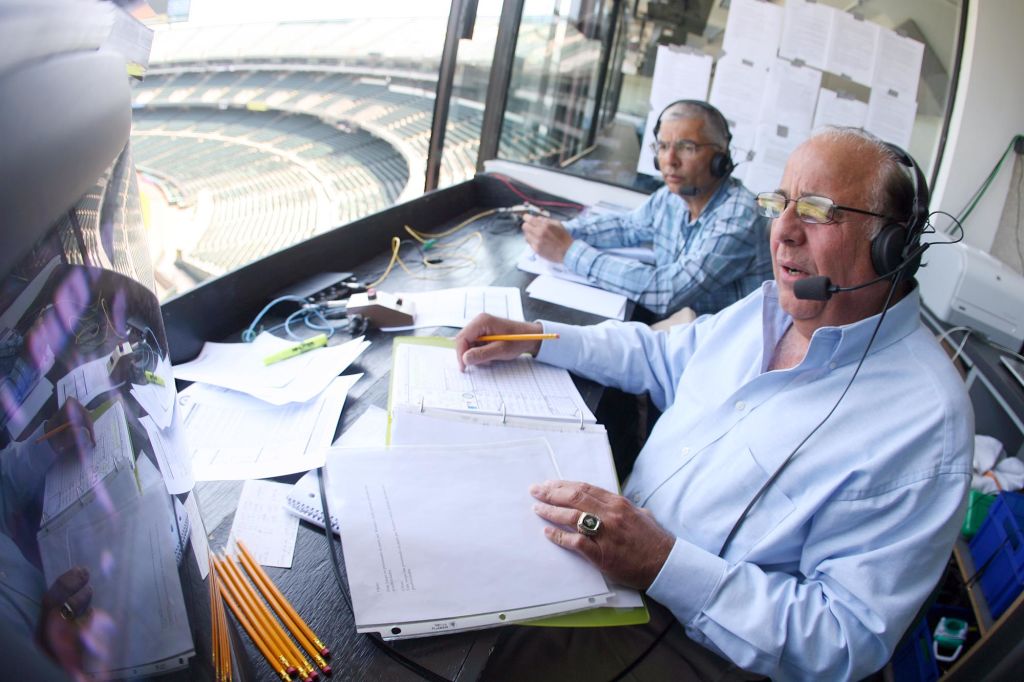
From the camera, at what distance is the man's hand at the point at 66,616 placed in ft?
1.00

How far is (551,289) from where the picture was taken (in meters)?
1.69

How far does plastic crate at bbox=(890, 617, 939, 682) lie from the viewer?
1.37 metres

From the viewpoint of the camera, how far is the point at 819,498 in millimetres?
806

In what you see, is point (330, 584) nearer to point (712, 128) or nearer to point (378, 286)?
point (378, 286)

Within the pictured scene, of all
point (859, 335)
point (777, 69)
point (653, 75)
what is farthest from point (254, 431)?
point (777, 69)

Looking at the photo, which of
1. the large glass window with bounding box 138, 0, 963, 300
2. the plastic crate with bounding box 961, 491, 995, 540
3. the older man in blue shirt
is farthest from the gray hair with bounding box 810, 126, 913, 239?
the large glass window with bounding box 138, 0, 963, 300

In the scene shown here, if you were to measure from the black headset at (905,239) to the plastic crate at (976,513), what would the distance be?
46.6 inches

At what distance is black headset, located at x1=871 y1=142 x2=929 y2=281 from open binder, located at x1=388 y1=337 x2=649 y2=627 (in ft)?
1.59

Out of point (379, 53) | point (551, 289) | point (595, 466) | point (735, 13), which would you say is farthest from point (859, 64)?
point (379, 53)

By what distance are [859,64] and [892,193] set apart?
2333 mm

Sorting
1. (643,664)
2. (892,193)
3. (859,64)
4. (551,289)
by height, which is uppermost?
(859,64)

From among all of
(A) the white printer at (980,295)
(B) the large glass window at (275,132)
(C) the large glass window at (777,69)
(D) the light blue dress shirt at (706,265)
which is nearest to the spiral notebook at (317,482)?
(D) the light blue dress shirt at (706,265)

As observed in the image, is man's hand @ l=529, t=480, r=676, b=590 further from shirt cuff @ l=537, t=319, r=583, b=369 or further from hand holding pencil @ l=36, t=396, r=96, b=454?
hand holding pencil @ l=36, t=396, r=96, b=454

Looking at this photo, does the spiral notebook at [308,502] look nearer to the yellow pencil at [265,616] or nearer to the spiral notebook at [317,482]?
the spiral notebook at [317,482]
